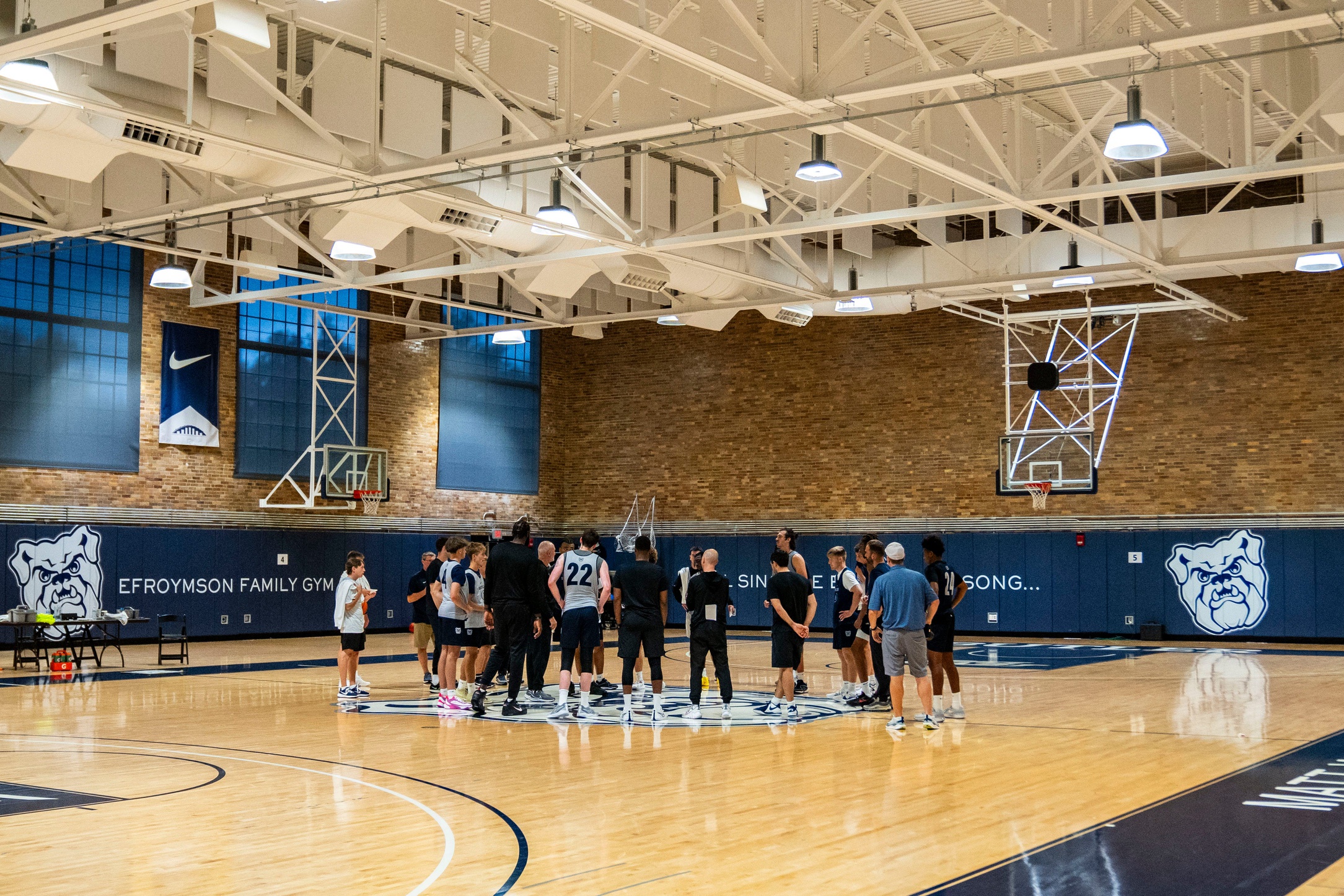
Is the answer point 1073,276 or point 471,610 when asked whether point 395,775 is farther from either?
point 1073,276

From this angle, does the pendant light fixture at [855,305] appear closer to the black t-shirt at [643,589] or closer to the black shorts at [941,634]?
the black shorts at [941,634]

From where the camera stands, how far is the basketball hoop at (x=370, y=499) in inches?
1035

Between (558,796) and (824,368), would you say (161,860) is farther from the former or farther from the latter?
(824,368)

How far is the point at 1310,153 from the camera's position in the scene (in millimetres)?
17828

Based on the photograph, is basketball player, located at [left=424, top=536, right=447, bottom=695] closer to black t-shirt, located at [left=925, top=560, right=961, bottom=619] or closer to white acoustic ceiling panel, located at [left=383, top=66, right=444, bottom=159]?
white acoustic ceiling panel, located at [left=383, top=66, right=444, bottom=159]

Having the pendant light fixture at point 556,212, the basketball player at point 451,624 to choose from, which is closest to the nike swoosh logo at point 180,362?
the pendant light fixture at point 556,212

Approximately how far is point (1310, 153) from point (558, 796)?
1477 centimetres

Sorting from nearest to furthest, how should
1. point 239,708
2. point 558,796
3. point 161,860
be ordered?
point 161,860
point 558,796
point 239,708

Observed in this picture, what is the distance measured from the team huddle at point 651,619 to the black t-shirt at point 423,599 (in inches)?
50.2

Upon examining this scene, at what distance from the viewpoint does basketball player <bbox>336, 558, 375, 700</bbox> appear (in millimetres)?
13562

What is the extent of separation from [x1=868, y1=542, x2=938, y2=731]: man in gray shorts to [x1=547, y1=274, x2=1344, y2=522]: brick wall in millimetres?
15523

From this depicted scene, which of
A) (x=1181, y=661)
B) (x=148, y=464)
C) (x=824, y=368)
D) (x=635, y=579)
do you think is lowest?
(x=1181, y=661)

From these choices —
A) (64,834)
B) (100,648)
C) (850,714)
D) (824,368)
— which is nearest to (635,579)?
(850,714)

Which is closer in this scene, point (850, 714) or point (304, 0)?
point (304, 0)
